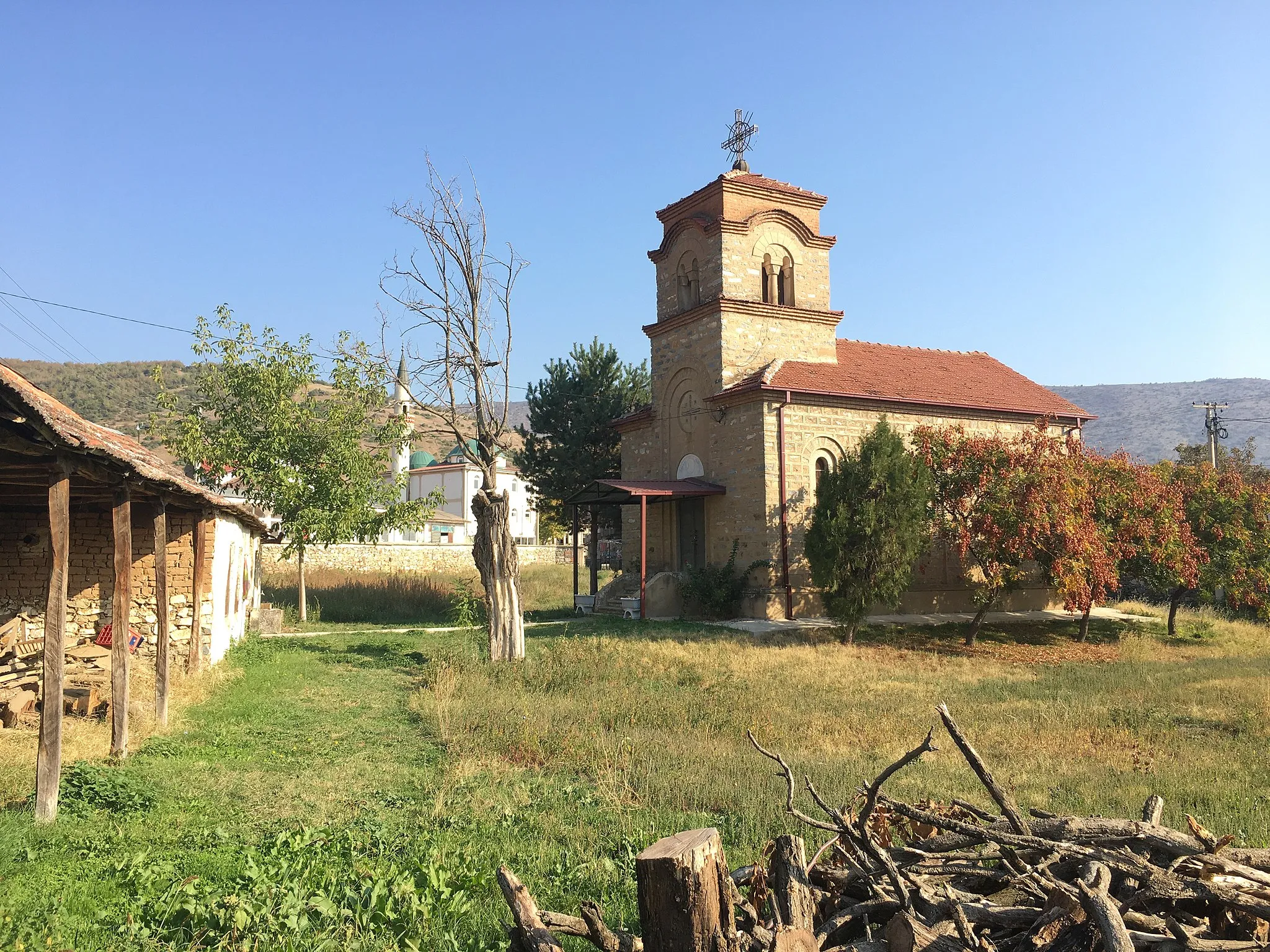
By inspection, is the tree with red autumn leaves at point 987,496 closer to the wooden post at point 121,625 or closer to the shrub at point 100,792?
the wooden post at point 121,625

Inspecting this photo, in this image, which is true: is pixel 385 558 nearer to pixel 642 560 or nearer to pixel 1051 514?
pixel 642 560

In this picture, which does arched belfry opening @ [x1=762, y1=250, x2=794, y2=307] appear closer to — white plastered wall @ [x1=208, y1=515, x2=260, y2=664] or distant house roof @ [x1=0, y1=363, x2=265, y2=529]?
white plastered wall @ [x1=208, y1=515, x2=260, y2=664]

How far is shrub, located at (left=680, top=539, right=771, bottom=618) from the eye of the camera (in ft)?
72.7

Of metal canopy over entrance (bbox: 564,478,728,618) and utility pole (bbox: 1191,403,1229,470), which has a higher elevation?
utility pole (bbox: 1191,403,1229,470)

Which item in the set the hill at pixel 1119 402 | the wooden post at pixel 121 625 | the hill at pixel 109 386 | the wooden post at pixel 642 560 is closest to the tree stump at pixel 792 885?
the wooden post at pixel 121 625

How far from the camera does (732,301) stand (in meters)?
23.8

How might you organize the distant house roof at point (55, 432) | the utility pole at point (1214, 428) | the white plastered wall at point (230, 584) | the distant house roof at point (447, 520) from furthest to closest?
the distant house roof at point (447, 520)
the utility pole at point (1214, 428)
the white plastered wall at point (230, 584)
the distant house roof at point (55, 432)

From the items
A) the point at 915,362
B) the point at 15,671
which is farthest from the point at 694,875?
the point at 915,362

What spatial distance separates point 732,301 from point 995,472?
26.0 feet

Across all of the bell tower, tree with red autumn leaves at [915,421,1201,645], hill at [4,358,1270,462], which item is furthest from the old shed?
hill at [4,358,1270,462]

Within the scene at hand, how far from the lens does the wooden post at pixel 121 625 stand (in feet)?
28.0

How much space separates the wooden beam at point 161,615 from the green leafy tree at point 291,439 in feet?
32.7

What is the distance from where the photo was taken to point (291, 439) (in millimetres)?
21172

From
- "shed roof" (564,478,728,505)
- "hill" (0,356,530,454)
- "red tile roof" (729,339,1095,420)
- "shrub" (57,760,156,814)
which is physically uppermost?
"hill" (0,356,530,454)
